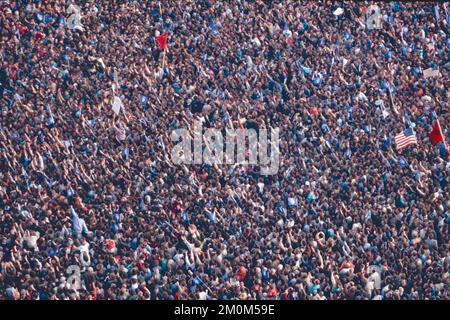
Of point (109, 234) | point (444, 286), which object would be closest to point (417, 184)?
point (444, 286)

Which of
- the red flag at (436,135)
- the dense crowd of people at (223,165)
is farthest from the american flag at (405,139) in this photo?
the red flag at (436,135)

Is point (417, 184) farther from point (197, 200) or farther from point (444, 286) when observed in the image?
point (197, 200)

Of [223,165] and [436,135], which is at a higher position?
[436,135]

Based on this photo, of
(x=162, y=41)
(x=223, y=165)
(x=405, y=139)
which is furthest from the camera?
(x=162, y=41)

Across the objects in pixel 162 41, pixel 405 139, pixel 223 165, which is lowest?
pixel 223 165

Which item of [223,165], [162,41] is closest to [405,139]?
[223,165]

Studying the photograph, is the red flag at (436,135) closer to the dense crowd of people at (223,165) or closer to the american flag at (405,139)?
the dense crowd of people at (223,165)

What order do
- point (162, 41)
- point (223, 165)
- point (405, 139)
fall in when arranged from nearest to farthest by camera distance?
point (223, 165), point (405, 139), point (162, 41)

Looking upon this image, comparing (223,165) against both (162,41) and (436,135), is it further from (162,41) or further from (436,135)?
(436,135)
